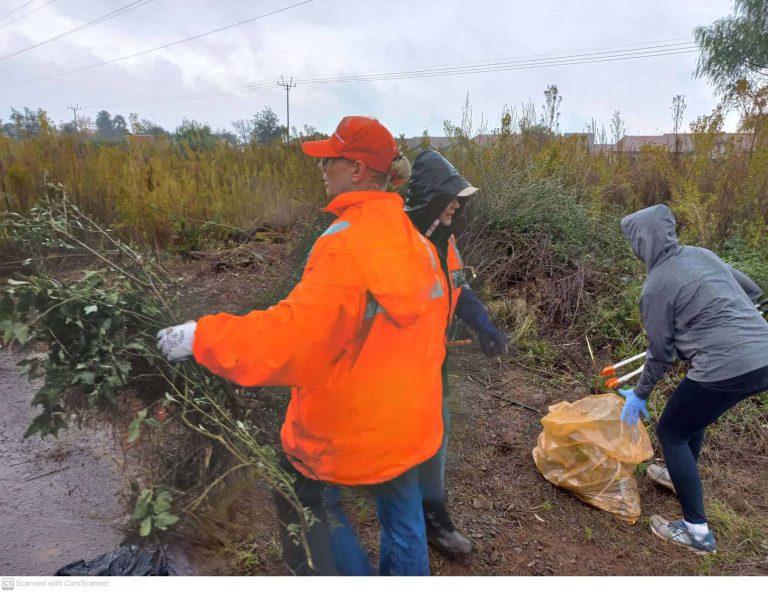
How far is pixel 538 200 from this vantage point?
3152 millimetres

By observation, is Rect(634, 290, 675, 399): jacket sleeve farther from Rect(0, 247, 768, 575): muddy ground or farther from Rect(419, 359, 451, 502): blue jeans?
Rect(419, 359, 451, 502): blue jeans

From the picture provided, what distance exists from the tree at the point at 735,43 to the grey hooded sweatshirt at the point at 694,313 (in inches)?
22.5

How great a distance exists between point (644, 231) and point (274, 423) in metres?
1.60

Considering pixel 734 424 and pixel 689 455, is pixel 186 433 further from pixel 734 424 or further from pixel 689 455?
pixel 734 424

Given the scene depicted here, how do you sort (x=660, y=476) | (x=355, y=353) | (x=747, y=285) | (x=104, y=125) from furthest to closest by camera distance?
(x=660, y=476) → (x=747, y=285) → (x=104, y=125) → (x=355, y=353)

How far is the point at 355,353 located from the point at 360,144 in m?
0.58

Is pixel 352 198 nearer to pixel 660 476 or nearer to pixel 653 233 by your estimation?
pixel 653 233

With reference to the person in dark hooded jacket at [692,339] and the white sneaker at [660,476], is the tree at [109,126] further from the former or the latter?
the white sneaker at [660,476]

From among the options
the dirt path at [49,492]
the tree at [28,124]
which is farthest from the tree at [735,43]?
the dirt path at [49,492]

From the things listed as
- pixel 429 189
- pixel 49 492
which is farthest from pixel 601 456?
pixel 49 492

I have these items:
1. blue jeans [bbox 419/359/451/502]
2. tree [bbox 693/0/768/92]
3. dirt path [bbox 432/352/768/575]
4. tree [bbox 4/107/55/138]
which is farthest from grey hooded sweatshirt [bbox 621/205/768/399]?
tree [bbox 4/107/55/138]

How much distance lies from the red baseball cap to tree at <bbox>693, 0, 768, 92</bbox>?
1344 mm

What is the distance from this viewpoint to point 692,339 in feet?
7.20

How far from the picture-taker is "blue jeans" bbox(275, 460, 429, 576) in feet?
5.39
